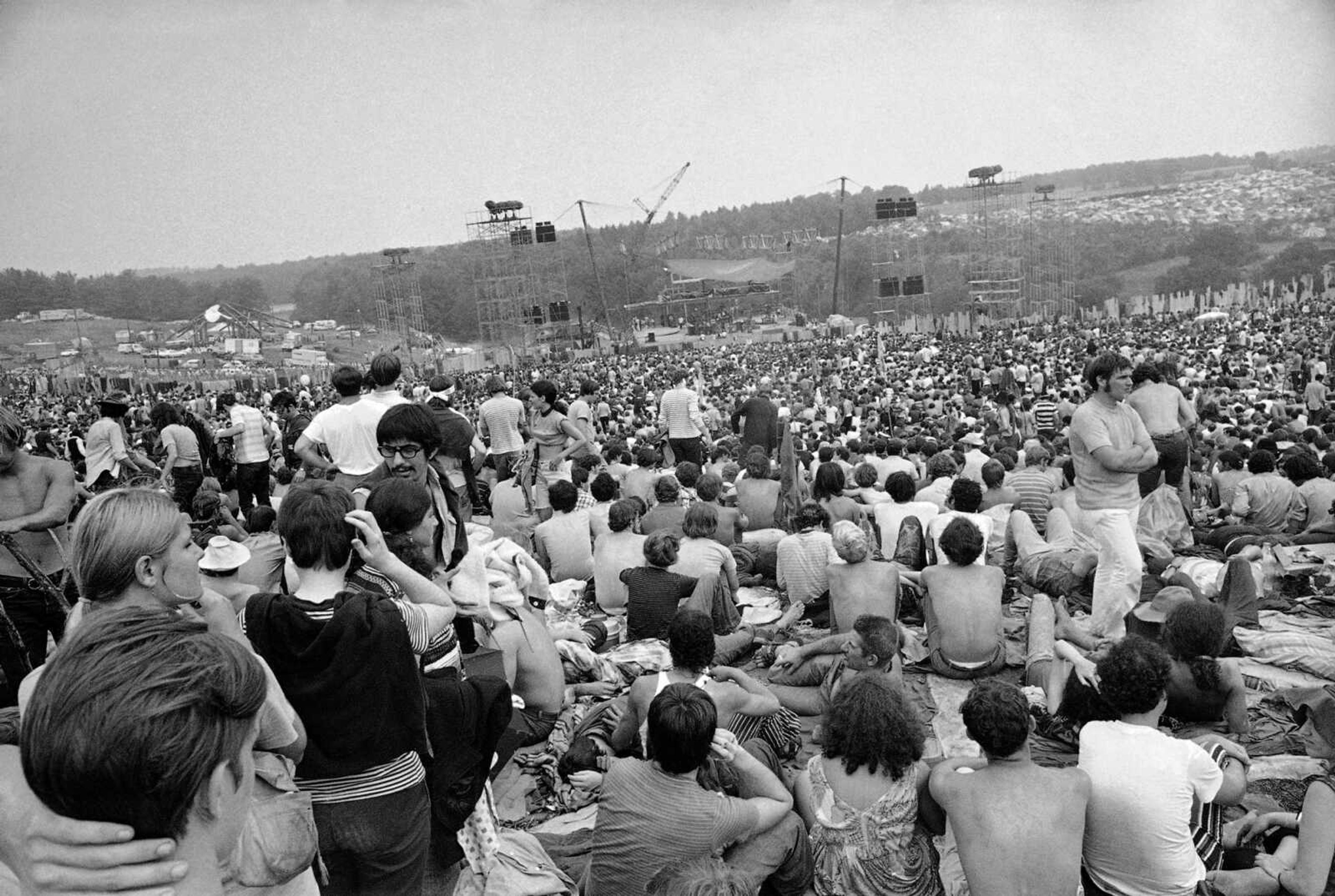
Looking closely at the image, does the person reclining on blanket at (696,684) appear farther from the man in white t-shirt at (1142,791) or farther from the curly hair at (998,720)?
the man in white t-shirt at (1142,791)

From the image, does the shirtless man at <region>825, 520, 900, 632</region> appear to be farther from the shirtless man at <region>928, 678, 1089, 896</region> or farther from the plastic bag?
the plastic bag

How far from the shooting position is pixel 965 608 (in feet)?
14.3

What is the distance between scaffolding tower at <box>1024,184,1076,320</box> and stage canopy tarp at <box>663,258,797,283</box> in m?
20.8

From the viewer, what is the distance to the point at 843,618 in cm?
459

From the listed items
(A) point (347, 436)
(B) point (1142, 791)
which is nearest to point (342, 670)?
A: (B) point (1142, 791)

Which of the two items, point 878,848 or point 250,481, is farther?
point 250,481

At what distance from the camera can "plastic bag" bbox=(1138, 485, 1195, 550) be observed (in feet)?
19.9

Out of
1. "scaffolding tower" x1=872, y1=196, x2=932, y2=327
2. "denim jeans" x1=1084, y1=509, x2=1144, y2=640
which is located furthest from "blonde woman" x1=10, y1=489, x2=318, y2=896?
"scaffolding tower" x1=872, y1=196, x2=932, y2=327

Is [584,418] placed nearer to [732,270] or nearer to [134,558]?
[134,558]

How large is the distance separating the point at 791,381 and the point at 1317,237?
74.6m

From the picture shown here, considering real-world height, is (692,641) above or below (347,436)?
below

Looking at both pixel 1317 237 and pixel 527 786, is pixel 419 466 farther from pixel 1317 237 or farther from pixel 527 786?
pixel 1317 237

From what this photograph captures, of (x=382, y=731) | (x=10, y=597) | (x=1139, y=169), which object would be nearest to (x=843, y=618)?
(x=382, y=731)

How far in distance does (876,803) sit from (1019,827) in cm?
40
